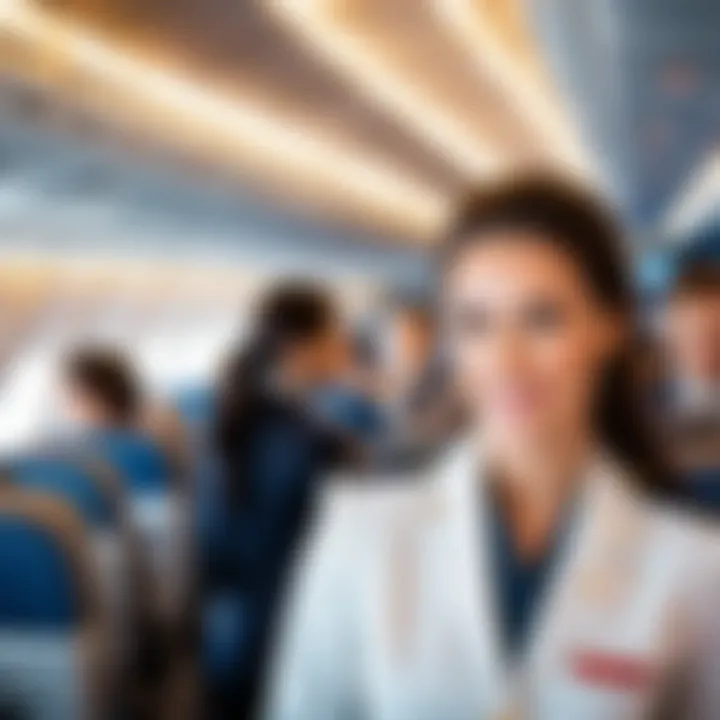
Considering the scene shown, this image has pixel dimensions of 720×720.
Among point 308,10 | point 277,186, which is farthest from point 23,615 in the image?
point 277,186

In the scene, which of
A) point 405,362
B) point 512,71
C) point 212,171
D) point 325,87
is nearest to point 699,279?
point 405,362

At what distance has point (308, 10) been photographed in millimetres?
5715

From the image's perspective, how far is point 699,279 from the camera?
2.60 m

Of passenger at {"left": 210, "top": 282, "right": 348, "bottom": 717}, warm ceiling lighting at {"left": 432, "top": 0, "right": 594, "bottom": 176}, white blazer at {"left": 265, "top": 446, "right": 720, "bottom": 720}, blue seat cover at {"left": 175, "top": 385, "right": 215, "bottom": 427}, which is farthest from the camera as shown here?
blue seat cover at {"left": 175, "top": 385, "right": 215, "bottom": 427}

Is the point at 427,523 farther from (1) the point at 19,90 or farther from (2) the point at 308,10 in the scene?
(2) the point at 308,10

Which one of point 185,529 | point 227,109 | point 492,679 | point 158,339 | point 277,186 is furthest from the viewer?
point 158,339

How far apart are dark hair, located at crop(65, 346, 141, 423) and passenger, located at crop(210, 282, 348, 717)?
4.60ft

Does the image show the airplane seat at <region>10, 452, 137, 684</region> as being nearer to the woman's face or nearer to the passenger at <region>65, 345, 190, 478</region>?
the passenger at <region>65, 345, 190, 478</region>

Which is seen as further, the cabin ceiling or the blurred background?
the cabin ceiling

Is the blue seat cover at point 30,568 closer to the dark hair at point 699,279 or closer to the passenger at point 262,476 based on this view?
the passenger at point 262,476

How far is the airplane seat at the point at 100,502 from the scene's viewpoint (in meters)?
3.29

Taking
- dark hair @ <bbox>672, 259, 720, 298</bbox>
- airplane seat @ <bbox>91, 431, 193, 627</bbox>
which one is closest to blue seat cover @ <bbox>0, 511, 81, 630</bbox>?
dark hair @ <bbox>672, 259, 720, 298</bbox>

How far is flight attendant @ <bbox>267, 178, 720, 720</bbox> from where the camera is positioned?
1.16 meters

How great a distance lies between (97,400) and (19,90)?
1.09 metres
